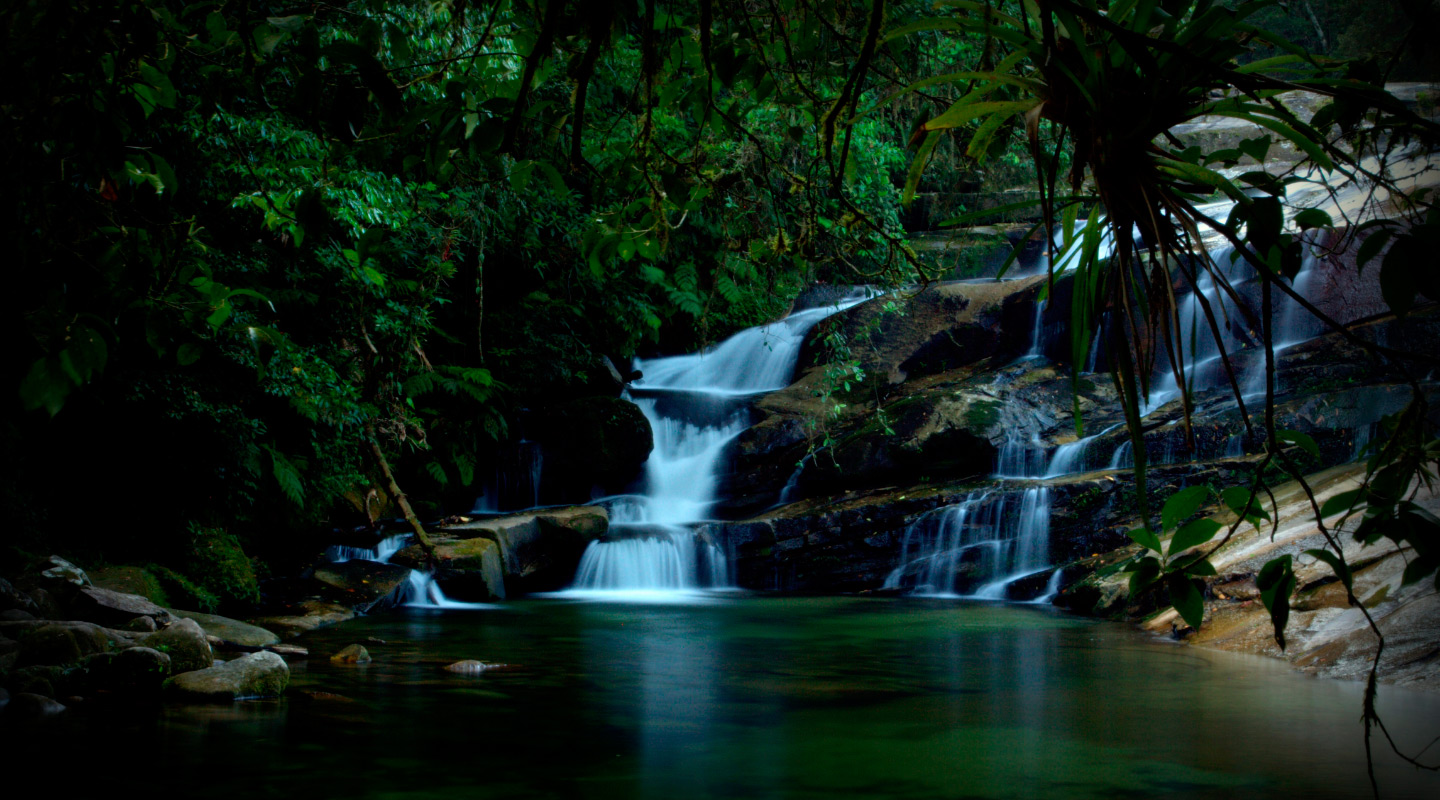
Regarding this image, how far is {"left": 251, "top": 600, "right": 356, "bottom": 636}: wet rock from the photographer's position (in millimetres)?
8102

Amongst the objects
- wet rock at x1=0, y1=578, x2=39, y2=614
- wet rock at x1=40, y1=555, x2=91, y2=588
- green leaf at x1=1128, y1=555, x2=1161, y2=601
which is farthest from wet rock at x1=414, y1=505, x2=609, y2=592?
green leaf at x1=1128, y1=555, x2=1161, y2=601

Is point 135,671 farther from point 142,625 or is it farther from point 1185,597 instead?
point 1185,597

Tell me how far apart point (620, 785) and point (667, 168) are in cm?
281

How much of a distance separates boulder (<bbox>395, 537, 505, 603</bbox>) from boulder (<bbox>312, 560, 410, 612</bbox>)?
303 millimetres

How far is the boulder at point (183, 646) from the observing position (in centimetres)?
581

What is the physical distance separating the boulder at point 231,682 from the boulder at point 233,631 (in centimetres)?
148

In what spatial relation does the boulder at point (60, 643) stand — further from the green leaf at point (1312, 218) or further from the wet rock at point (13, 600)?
the green leaf at point (1312, 218)

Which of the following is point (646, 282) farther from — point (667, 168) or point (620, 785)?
point (667, 168)

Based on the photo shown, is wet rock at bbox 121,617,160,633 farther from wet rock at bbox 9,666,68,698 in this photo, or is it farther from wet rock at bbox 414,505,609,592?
wet rock at bbox 414,505,609,592

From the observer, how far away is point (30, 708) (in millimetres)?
4902

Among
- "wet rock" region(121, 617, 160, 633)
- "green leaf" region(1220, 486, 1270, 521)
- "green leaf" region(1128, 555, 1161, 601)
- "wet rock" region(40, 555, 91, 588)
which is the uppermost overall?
"green leaf" region(1220, 486, 1270, 521)

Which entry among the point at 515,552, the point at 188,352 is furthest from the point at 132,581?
the point at 188,352

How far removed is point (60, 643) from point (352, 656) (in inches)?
69.4

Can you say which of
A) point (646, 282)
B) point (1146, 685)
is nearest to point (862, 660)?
point (1146, 685)
